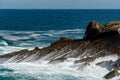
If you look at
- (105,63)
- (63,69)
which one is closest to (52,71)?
(63,69)

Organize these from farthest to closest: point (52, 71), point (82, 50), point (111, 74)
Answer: point (82, 50) < point (52, 71) < point (111, 74)

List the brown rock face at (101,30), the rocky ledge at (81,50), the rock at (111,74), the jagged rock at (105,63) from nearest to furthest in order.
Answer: the rock at (111,74) < the jagged rock at (105,63) < the rocky ledge at (81,50) < the brown rock face at (101,30)

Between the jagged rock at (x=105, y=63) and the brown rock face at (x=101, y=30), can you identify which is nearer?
the jagged rock at (x=105, y=63)

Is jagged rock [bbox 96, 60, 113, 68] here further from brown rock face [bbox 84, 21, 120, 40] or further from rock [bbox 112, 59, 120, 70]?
brown rock face [bbox 84, 21, 120, 40]

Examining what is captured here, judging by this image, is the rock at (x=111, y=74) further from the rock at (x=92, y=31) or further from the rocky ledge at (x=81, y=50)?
the rock at (x=92, y=31)

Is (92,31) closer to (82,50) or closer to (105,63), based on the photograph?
(82,50)

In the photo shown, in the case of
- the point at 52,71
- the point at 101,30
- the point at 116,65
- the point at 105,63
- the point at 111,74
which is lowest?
the point at 111,74

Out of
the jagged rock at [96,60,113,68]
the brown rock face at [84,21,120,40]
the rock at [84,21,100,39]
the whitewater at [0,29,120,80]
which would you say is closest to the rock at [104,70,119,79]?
the whitewater at [0,29,120,80]

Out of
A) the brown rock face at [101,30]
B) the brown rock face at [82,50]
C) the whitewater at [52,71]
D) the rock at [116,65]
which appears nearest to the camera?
the whitewater at [52,71]

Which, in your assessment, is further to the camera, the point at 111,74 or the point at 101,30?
the point at 101,30

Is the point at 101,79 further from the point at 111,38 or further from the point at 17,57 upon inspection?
the point at 17,57

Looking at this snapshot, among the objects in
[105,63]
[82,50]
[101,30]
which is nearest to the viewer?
[105,63]

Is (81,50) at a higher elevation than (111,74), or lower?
higher

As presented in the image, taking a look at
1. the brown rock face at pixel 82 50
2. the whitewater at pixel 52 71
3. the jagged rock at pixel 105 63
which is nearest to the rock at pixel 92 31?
the brown rock face at pixel 82 50
